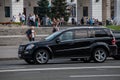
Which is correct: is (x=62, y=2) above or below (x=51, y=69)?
above

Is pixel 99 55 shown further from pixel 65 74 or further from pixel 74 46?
pixel 65 74

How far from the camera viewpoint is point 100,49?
2225 cm

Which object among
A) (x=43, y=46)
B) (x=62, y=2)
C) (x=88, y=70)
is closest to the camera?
(x=88, y=70)

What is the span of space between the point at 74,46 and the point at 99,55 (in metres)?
1.26

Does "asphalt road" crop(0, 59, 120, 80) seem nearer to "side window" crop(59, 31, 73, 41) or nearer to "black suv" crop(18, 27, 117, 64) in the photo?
"black suv" crop(18, 27, 117, 64)

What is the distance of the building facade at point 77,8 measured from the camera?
67.4 m

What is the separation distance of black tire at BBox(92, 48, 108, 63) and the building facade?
4291 cm

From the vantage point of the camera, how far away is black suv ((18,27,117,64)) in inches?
850

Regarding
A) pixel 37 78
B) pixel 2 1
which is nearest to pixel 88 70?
pixel 37 78

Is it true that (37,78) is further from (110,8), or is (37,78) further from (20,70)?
(110,8)

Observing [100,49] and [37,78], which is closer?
[37,78]

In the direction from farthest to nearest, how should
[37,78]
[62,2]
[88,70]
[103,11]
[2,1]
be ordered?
[103,11]
[2,1]
[62,2]
[88,70]
[37,78]

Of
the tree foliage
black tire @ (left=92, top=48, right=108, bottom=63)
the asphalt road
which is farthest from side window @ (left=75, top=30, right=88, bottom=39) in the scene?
the tree foliage

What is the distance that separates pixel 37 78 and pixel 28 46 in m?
6.73
